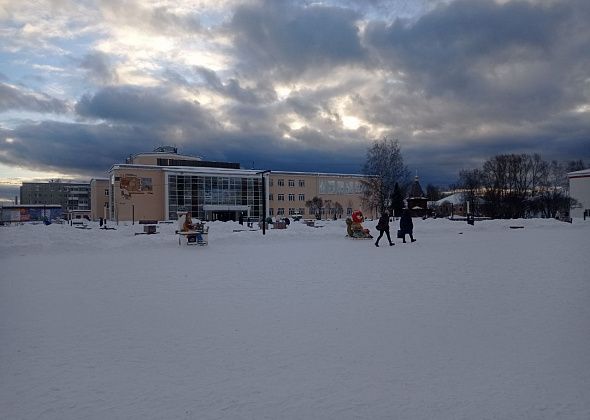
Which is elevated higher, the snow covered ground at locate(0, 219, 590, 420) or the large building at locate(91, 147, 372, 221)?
the large building at locate(91, 147, 372, 221)

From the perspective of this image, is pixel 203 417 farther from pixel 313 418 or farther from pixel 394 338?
pixel 394 338

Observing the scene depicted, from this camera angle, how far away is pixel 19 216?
8188 centimetres

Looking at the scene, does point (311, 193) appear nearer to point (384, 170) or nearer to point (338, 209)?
point (338, 209)

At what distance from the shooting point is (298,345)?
5.73m

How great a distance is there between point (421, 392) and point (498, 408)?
0.67m

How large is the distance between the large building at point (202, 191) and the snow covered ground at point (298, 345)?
65.7m

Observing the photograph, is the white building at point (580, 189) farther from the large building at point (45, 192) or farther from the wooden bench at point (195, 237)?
the large building at point (45, 192)

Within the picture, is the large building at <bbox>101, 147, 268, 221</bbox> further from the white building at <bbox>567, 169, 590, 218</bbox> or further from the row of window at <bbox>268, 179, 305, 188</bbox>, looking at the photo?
the white building at <bbox>567, 169, 590, 218</bbox>

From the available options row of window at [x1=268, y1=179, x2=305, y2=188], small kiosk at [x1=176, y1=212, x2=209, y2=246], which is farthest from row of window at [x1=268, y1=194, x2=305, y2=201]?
small kiosk at [x1=176, y1=212, x2=209, y2=246]

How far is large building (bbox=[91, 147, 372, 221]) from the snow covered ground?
65.7 meters

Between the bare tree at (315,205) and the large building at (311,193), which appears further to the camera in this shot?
the large building at (311,193)

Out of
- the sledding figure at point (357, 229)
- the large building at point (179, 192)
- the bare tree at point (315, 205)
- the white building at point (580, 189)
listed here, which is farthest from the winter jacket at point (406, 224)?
the white building at point (580, 189)

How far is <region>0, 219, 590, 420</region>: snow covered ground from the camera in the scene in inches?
164

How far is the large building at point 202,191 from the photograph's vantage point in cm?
8169
